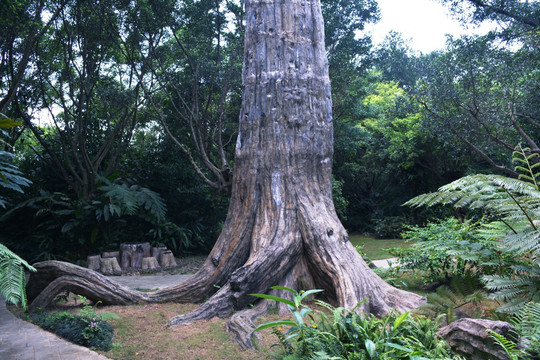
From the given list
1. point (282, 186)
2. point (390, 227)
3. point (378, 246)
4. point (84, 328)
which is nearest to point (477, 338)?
point (282, 186)

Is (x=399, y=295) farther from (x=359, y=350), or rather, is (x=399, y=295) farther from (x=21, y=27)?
(x=21, y=27)

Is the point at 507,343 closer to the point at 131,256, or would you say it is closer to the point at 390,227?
the point at 131,256

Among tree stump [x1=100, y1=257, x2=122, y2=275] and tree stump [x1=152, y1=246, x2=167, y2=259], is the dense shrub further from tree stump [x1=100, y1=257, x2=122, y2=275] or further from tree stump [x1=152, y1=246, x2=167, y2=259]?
tree stump [x1=152, y1=246, x2=167, y2=259]

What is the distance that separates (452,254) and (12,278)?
4242 millimetres

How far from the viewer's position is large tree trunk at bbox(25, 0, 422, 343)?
4.72 meters

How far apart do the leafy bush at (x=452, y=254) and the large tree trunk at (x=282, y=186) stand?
0.72 meters

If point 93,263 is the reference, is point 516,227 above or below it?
above

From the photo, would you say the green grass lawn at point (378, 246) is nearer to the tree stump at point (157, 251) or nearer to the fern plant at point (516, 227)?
the tree stump at point (157, 251)

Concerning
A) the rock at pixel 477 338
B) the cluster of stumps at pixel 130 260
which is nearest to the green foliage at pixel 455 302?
the rock at pixel 477 338

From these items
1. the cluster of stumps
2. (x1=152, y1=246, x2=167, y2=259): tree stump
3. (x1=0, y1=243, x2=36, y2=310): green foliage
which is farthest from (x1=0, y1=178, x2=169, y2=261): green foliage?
(x1=0, y1=243, x2=36, y2=310): green foliage

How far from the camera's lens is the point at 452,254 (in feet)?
14.9

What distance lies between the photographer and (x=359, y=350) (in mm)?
2555

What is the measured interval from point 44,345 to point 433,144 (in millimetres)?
13563

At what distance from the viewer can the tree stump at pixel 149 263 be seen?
9320 millimetres
